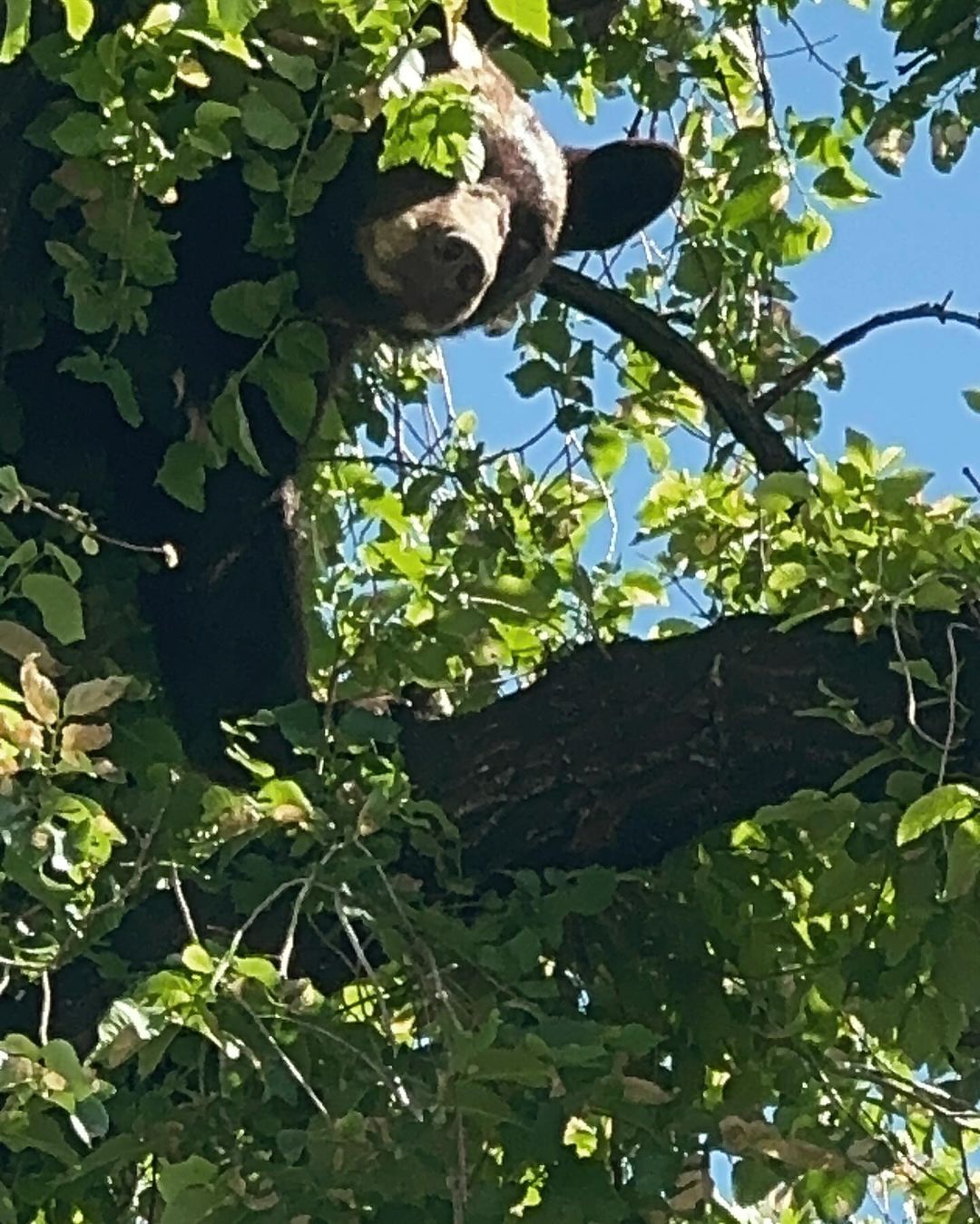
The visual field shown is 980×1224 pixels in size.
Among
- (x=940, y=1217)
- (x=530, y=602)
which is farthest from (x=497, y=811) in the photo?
(x=940, y=1217)

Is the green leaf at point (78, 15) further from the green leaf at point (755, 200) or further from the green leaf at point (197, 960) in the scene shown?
the green leaf at point (755, 200)

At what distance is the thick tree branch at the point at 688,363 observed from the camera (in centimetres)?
297

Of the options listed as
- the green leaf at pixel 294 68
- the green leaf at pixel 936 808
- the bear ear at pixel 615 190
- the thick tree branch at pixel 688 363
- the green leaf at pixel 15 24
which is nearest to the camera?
the green leaf at pixel 15 24

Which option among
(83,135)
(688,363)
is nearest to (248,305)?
(83,135)

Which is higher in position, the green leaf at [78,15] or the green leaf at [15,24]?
the green leaf at [78,15]

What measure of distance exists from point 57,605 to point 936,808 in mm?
820

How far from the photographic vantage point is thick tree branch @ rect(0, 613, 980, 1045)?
225 cm

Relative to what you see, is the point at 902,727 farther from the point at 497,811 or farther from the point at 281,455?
the point at 281,455

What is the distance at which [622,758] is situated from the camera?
7.76 feet

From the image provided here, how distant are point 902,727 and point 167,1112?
823 mm

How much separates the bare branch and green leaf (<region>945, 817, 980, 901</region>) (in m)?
0.83

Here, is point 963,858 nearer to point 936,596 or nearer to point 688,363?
point 936,596

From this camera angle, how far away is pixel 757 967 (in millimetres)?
2447

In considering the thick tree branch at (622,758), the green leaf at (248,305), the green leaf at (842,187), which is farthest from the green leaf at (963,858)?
the green leaf at (842,187)
